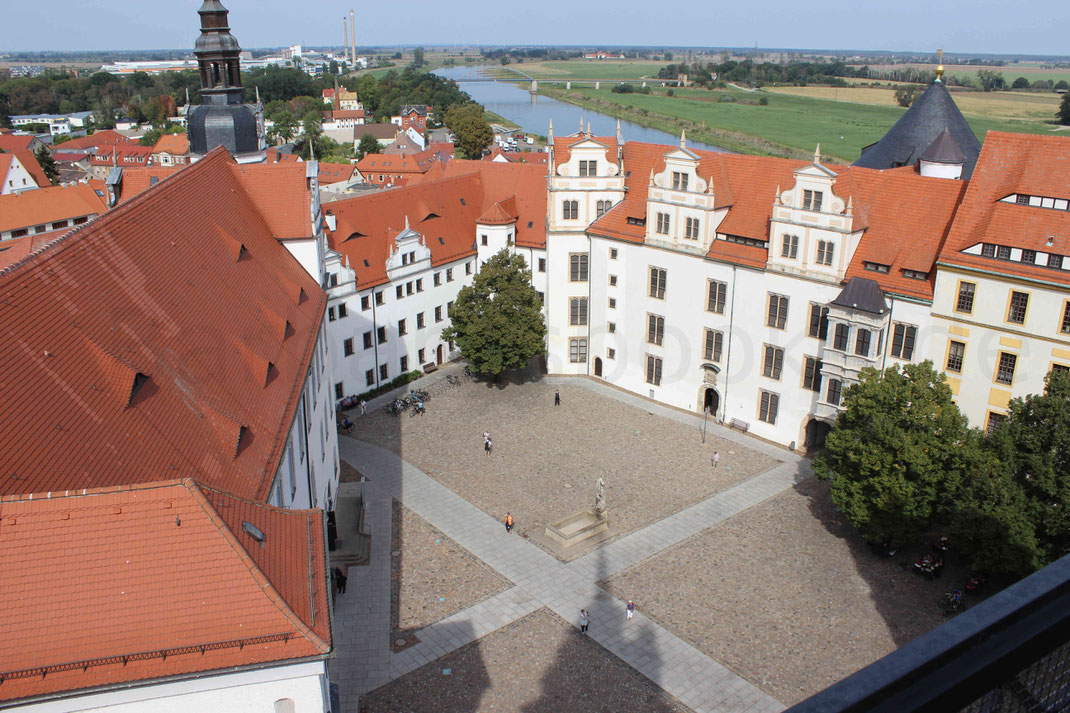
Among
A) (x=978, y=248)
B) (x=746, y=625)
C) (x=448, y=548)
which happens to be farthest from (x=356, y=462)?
(x=978, y=248)

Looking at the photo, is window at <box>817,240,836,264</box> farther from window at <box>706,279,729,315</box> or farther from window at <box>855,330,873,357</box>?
window at <box>706,279,729,315</box>

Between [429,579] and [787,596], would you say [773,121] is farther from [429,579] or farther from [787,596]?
[429,579]

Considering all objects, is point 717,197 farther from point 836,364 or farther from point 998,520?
point 998,520

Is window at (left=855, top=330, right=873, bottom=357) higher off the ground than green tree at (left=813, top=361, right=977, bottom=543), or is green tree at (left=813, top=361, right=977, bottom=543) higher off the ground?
window at (left=855, top=330, right=873, bottom=357)

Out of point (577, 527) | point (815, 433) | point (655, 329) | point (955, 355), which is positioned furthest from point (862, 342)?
point (577, 527)

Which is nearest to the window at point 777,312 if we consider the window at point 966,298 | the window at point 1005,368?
the window at point 966,298

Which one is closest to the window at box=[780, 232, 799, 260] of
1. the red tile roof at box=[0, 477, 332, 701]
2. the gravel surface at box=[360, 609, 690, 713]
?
the gravel surface at box=[360, 609, 690, 713]

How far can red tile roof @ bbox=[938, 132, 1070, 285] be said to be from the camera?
28766mm

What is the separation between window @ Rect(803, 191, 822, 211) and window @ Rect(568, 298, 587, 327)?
42.9 ft

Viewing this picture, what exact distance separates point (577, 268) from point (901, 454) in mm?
21038

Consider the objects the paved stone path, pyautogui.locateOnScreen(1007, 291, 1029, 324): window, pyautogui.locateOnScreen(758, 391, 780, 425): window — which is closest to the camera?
the paved stone path

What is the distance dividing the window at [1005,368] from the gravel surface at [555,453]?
29.6ft

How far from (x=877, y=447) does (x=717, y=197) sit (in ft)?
49.1

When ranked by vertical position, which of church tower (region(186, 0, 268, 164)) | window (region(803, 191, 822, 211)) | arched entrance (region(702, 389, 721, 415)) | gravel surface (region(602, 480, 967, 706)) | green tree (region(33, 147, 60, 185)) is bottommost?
gravel surface (region(602, 480, 967, 706))
